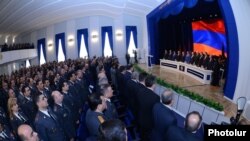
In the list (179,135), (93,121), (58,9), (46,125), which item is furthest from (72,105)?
(58,9)

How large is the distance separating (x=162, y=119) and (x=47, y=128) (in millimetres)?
1717

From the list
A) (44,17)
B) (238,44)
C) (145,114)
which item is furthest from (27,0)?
(145,114)

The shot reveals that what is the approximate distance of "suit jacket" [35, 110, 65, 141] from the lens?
177 inches

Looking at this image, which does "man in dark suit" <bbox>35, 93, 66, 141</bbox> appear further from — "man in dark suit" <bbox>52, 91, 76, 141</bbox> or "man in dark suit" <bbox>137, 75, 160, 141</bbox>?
"man in dark suit" <bbox>137, 75, 160, 141</bbox>

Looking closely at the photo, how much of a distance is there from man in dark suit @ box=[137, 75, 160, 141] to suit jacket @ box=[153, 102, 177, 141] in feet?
1.61

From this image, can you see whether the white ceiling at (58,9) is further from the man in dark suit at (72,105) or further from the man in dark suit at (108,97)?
the man in dark suit at (108,97)

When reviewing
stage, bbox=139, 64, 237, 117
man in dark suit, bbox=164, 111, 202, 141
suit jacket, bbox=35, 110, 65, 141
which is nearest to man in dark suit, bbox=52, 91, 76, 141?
suit jacket, bbox=35, 110, 65, 141

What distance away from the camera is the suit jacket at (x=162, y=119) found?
4158 mm

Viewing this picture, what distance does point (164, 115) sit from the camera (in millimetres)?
4293

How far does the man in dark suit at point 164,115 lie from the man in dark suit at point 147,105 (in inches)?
21.4

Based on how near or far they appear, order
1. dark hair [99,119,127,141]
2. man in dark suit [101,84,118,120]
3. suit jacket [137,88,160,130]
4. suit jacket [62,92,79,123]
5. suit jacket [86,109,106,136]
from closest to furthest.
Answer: dark hair [99,119,127,141]
suit jacket [86,109,106,136]
man in dark suit [101,84,118,120]
suit jacket [137,88,160,130]
suit jacket [62,92,79,123]

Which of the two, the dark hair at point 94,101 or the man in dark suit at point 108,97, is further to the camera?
the man in dark suit at point 108,97

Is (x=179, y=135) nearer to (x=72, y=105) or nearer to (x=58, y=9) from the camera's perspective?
(x=72, y=105)

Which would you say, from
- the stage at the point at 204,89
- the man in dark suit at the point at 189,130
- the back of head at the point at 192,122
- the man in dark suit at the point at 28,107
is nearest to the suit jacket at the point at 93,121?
the man in dark suit at the point at 189,130
